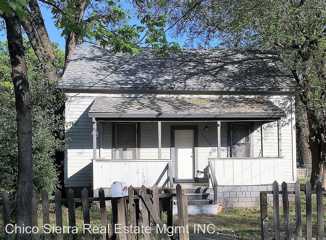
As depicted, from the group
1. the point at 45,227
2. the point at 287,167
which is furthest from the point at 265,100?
the point at 45,227

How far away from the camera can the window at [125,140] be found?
2061 cm

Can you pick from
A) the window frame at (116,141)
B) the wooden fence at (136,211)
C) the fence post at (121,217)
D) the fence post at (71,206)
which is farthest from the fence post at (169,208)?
the window frame at (116,141)

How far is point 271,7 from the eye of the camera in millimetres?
18922

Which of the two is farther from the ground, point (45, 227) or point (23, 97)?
point (23, 97)

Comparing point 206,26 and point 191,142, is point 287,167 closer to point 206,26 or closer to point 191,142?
point 191,142

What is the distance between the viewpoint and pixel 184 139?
21203mm

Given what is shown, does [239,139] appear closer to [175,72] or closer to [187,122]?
[187,122]

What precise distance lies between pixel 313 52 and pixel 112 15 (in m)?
7.74

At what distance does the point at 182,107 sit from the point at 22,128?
1276 cm

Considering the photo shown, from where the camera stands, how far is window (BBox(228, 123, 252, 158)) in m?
21.3

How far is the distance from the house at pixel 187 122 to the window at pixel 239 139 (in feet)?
0.13

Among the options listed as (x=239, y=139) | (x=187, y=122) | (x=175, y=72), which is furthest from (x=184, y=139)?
(x=175, y=72)

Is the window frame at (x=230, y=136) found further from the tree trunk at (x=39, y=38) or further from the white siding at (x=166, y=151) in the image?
the tree trunk at (x=39, y=38)

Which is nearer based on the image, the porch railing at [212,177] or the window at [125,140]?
the porch railing at [212,177]
